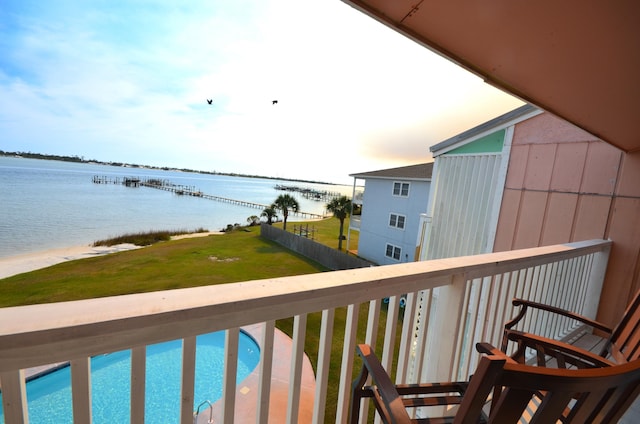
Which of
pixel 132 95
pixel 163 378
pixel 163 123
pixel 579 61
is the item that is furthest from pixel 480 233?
pixel 163 123

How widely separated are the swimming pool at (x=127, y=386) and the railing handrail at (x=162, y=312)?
18.0 feet

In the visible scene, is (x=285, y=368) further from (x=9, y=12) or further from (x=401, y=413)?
(x=9, y=12)

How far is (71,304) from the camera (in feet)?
2.19

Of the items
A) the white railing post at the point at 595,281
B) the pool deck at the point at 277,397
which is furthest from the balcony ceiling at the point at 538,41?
the pool deck at the point at 277,397

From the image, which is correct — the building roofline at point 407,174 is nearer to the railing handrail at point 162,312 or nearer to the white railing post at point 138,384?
the railing handrail at point 162,312

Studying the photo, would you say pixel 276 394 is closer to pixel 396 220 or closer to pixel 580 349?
pixel 580 349

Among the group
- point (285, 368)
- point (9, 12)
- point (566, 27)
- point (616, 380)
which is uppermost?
point (9, 12)

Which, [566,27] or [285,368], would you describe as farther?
[285,368]

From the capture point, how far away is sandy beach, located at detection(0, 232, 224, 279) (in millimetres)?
15273

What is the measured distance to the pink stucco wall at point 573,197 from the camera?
312 centimetres

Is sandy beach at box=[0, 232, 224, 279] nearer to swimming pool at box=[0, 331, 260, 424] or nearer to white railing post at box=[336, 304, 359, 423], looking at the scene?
swimming pool at box=[0, 331, 260, 424]

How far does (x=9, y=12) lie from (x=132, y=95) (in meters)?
11.6

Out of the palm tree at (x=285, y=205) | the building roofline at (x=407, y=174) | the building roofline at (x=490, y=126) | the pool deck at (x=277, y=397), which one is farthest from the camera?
the palm tree at (x=285, y=205)

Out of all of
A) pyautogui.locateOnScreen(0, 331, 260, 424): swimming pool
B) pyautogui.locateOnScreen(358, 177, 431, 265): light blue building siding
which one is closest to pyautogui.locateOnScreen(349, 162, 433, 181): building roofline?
pyautogui.locateOnScreen(358, 177, 431, 265): light blue building siding
